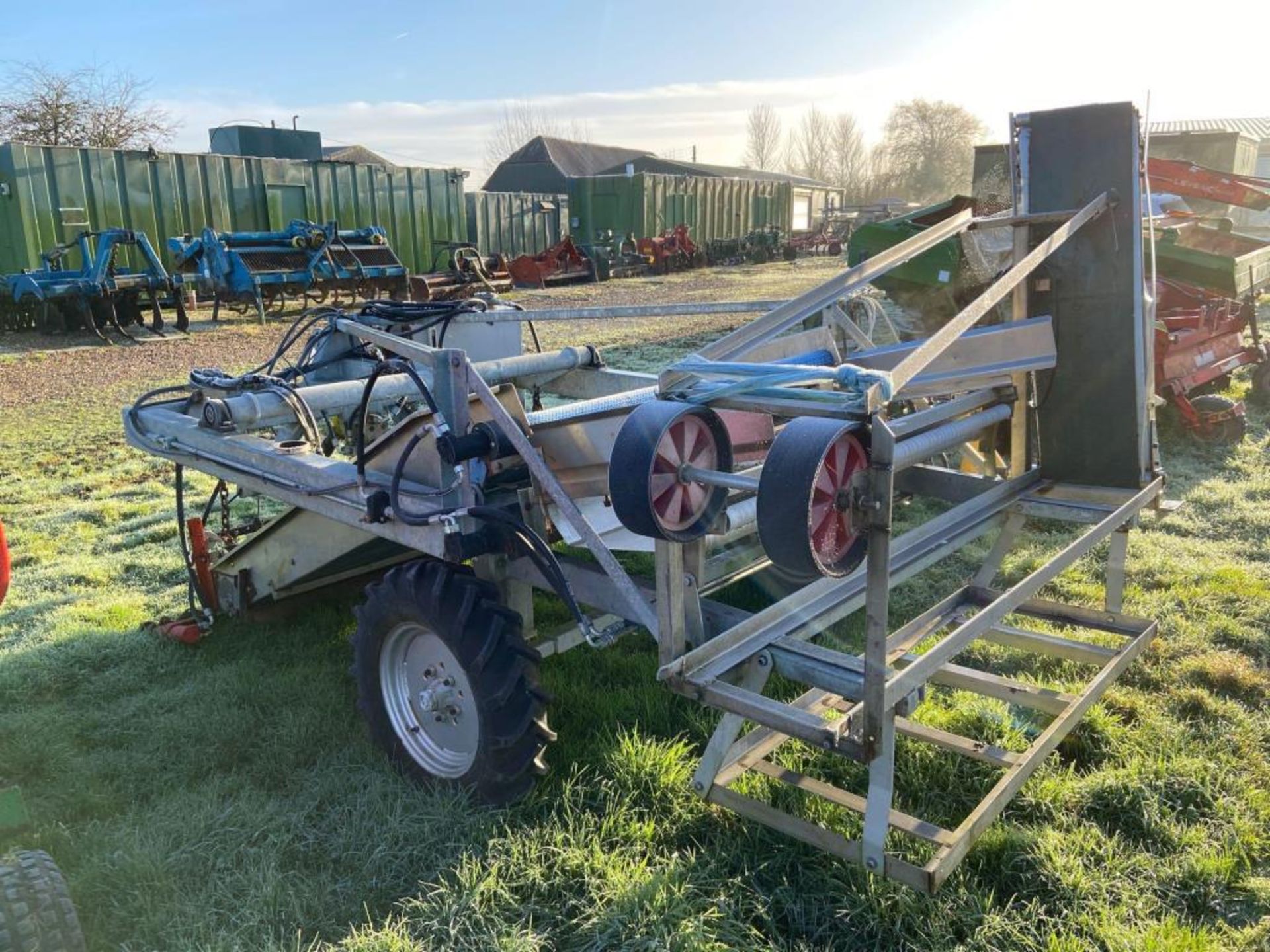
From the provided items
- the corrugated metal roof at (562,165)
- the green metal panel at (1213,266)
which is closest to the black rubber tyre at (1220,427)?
the green metal panel at (1213,266)

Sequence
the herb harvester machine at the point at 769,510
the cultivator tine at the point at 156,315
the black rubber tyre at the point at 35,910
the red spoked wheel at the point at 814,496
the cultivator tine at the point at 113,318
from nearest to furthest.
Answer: the red spoked wheel at the point at 814,496
the black rubber tyre at the point at 35,910
the herb harvester machine at the point at 769,510
the cultivator tine at the point at 113,318
the cultivator tine at the point at 156,315

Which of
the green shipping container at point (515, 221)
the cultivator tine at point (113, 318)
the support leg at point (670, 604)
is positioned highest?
the green shipping container at point (515, 221)

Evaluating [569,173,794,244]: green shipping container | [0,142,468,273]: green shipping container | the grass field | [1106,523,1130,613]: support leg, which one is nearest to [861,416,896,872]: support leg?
the grass field

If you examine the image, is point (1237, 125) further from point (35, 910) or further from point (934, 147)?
point (35, 910)

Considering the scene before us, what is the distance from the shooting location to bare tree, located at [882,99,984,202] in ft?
254

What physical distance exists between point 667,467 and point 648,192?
30.2 meters

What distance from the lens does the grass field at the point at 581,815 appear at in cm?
258

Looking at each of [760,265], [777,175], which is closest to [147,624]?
[760,265]

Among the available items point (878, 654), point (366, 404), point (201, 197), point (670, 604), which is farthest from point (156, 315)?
point (878, 654)

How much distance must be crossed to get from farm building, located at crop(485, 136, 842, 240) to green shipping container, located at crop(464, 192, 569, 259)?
1.63 meters

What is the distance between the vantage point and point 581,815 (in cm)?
301

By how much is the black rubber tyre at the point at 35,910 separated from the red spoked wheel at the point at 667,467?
1604mm

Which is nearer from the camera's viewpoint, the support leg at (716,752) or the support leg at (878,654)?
the support leg at (878,654)

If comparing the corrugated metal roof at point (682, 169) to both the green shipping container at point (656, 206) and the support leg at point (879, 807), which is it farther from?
the support leg at point (879, 807)
